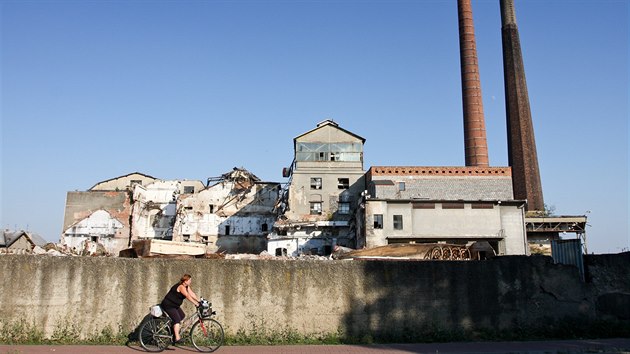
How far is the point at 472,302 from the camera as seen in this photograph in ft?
37.3

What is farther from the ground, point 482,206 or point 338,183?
point 338,183

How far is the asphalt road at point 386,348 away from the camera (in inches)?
384

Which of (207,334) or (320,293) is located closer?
(207,334)

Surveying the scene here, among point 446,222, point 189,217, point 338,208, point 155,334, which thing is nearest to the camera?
point 155,334

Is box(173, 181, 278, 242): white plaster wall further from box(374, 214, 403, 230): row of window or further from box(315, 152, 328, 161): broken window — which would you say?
box(374, 214, 403, 230): row of window

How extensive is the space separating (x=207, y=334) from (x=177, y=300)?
0.92 m

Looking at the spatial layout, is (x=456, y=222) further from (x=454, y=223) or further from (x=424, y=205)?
(x=424, y=205)

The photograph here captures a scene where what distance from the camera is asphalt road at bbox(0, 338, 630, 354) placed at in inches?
384

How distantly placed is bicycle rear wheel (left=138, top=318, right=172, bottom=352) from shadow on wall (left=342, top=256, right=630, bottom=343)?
147 inches

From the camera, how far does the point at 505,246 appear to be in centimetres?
3822

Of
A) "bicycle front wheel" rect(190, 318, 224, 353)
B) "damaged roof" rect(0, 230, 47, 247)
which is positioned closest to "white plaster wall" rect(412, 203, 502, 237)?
"damaged roof" rect(0, 230, 47, 247)

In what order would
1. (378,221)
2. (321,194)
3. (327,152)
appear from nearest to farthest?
(378,221)
(321,194)
(327,152)

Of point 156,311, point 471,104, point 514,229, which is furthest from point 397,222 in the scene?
point 156,311

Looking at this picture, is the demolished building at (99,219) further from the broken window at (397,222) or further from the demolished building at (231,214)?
the broken window at (397,222)
